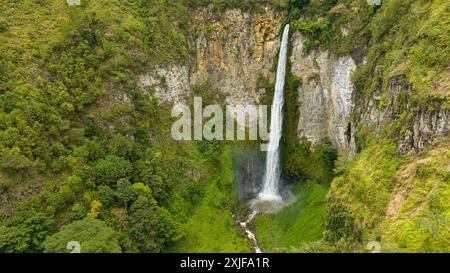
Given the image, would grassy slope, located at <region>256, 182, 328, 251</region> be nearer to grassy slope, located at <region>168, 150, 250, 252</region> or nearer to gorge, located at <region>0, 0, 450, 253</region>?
gorge, located at <region>0, 0, 450, 253</region>

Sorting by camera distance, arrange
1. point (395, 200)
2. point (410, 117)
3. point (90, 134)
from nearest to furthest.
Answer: point (395, 200), point (410, 117), point (90, 134)

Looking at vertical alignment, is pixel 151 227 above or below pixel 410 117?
below

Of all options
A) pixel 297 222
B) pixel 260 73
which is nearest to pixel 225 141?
pixel 260 73

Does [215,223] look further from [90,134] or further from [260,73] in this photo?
[260,73]

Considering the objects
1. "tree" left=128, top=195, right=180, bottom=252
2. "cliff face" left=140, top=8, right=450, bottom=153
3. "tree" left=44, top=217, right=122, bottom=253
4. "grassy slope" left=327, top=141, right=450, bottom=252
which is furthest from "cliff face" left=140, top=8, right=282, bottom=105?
"grassy slope" left=327, top=141, right=450, bottom=252

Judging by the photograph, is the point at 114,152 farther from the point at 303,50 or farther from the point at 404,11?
the point at 404,11

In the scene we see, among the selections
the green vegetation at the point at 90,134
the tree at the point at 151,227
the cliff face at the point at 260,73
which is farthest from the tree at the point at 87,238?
the cliff face at the point at 260,73

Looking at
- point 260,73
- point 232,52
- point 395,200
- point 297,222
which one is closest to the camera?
point 395,200
